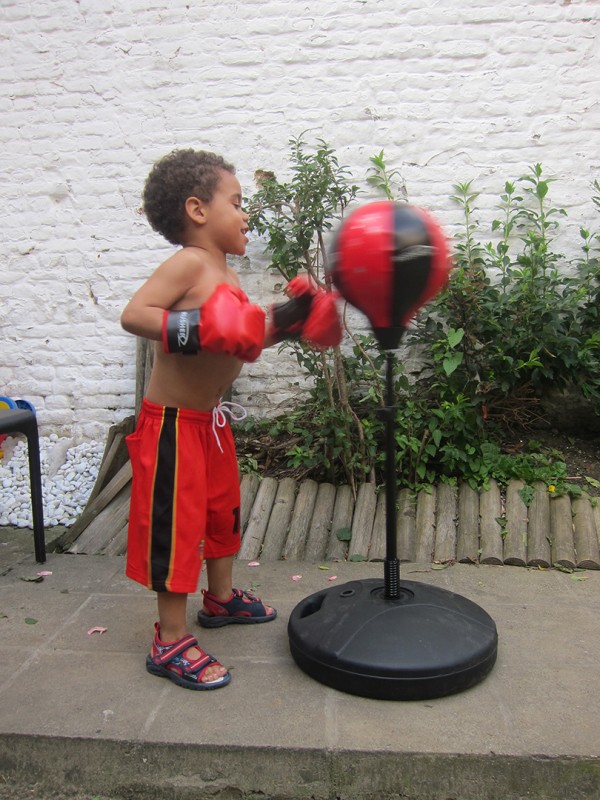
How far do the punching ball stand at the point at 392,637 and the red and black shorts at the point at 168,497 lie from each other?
412mm

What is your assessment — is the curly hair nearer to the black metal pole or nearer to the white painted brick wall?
the black metal pole

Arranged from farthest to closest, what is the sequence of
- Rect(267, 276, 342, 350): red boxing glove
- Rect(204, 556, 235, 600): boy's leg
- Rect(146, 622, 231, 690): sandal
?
Rect(204, 556, 235, 600): boy's leg < Rect(267, 276, 342, 350): red boxing glove < Rect(146, 622, 231, 690): sandal

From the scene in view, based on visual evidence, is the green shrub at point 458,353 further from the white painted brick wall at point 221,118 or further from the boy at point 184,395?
the boy at point 184,395

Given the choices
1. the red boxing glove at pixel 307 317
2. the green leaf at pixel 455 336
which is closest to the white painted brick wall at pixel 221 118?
the green leaf at pixel 455 336

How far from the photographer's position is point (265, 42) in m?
4.05

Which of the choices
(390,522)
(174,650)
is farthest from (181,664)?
(390,522)

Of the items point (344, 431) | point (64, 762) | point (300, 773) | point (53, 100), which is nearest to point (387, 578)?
point (300, 773)

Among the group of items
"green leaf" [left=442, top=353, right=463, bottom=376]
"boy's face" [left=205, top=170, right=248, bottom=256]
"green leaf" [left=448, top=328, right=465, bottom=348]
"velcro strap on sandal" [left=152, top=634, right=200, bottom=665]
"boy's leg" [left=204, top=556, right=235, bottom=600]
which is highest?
"boy's face" [left=205, top=170, right=248, bottom=256]

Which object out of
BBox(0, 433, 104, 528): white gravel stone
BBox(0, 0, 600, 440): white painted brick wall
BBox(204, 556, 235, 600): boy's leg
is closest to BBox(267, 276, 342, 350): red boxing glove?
BBox(204, 556, 235, 600): boy's leg

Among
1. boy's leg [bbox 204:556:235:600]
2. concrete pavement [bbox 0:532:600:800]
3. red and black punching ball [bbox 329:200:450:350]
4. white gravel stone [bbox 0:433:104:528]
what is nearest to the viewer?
concrete pavement [bbox 0:532:600:800]

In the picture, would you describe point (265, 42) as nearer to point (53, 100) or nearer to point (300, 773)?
point (53, 100)

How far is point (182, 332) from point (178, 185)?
21.3 inches

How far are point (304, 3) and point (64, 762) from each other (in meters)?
3.79

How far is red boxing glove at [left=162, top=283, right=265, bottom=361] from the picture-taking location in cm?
189
